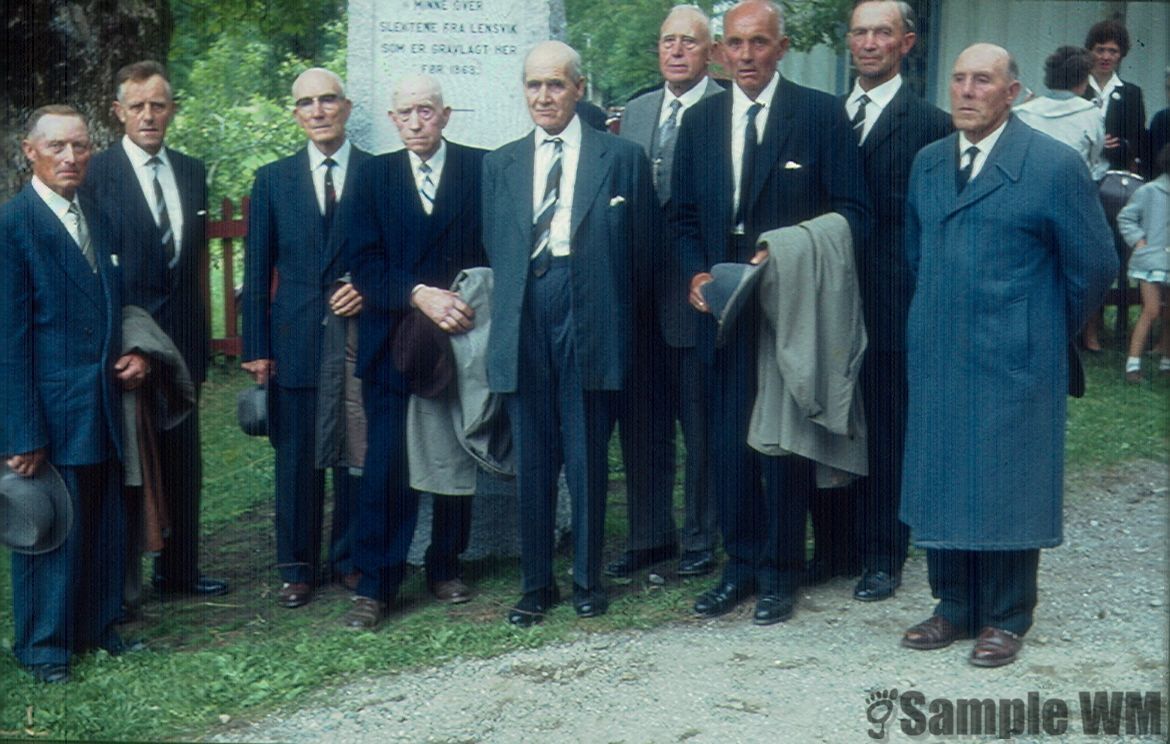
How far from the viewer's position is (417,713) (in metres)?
5.41

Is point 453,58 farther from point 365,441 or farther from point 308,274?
point 365,441

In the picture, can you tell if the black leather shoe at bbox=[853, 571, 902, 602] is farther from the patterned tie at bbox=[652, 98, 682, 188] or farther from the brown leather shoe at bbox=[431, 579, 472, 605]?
the patterned tie at bbox=[652, 98, 682, 188]

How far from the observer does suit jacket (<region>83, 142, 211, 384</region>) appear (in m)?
6.58

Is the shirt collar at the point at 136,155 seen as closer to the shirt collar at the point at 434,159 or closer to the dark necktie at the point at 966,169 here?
the shirt collar at the point at 434,159

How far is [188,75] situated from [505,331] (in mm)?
11741

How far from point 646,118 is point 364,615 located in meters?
2.31

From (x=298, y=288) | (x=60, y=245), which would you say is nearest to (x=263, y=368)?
(x=298, y=288)

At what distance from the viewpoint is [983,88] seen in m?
5.57

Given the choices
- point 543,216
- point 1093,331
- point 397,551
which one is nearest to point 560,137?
point 543,216

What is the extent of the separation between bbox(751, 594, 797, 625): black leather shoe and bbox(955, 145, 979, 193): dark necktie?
1.63 metres

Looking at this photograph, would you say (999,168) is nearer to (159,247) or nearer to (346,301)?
(346,301)

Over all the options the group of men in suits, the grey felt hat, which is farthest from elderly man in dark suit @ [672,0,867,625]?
the grey felt hat

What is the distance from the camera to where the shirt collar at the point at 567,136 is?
6.25 meters

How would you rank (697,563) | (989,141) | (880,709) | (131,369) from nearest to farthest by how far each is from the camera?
(880,709) → (989,141) → (131,369) → (697,563)
